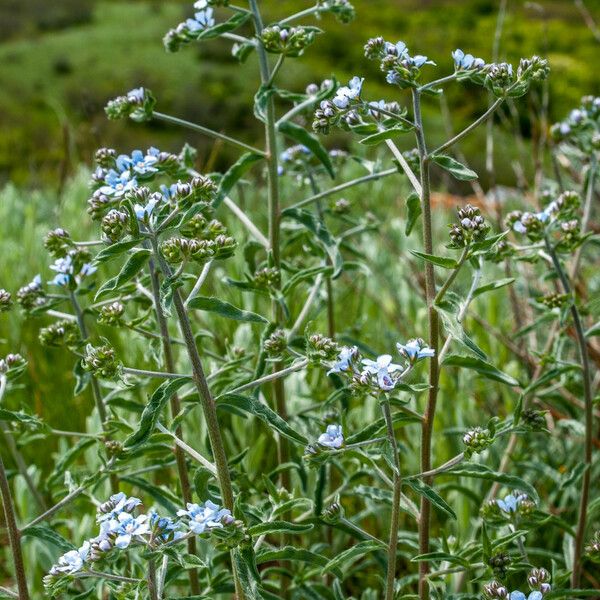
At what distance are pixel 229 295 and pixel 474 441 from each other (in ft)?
7.38

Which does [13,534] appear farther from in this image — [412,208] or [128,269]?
[412,208]

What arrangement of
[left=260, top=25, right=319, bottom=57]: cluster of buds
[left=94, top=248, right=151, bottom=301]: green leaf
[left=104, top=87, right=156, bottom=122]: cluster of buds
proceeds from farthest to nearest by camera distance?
[left=104, top=87, right=156, bottom=122]: cluster of buds < [left=260, top=25, right=319, bottom=57]: cluster of buds < [left=94, top=248, right=151, bottom=301]: green leaf

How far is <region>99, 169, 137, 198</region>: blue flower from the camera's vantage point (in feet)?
5.16

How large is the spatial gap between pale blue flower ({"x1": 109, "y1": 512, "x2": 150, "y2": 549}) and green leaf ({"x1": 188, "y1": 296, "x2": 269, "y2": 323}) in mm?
356

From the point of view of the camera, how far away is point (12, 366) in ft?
5.95

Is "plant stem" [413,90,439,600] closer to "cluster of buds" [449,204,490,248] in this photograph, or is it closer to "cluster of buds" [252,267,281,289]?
"cluster of buds" [449,204,490,248]

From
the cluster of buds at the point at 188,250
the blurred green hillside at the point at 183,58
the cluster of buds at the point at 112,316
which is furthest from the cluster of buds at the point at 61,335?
the blurred green hillside at the point at 183,58

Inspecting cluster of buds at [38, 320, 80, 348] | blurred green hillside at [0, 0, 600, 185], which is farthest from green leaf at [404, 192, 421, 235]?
blurred green hillside at [0, 0, 600, 185]

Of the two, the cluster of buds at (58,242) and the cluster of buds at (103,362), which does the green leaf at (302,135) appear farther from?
the cluster of buds at (103,362)

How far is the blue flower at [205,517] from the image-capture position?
1375 millimetres

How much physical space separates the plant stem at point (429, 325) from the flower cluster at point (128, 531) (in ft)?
1.57

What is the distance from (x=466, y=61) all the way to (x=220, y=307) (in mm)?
658

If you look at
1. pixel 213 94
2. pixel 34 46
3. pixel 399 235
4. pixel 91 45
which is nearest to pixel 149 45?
pixel 91 45

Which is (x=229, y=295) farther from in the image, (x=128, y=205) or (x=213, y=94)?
(x=213, y=94)
